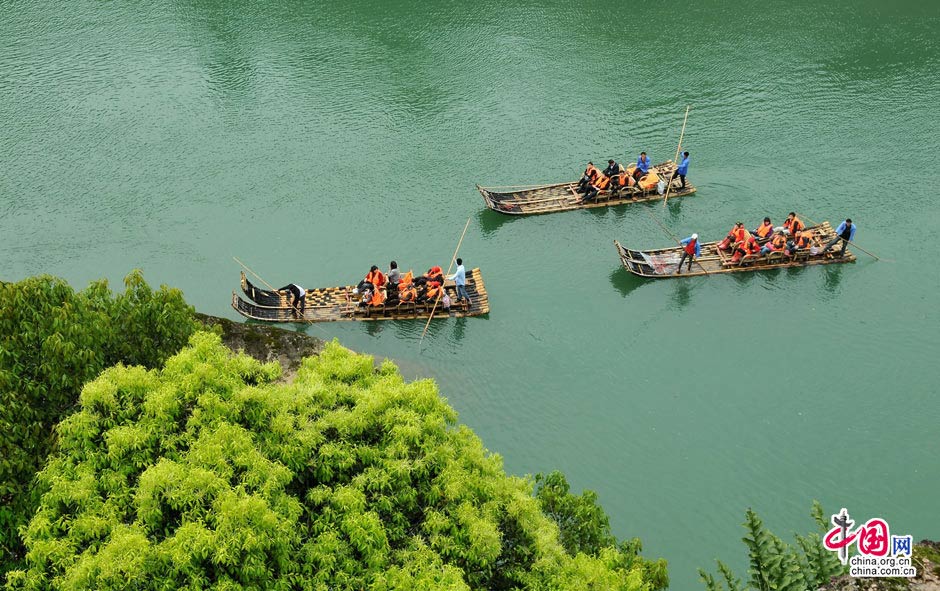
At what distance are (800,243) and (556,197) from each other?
7.00 m

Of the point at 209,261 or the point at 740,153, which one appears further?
the point at 740,153

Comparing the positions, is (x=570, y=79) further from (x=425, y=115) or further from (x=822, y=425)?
(x=822, y=425)

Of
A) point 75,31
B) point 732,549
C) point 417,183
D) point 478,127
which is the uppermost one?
point 75,31

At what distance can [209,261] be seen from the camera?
74.0 ft

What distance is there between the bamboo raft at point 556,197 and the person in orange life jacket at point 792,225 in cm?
335

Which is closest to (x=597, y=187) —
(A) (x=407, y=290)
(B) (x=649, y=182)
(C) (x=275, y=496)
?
(B) (x=649, y=182)

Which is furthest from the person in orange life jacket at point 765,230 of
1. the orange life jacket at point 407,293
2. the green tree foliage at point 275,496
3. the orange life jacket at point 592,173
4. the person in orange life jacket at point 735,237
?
the green tree foliage at point 275,496

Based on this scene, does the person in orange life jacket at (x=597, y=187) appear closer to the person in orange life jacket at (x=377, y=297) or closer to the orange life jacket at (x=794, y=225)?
the orange life jacket at (x=794, y=225)

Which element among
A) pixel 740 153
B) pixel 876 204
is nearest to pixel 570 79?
pixel 740 153

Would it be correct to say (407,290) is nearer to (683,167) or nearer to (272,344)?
(272,344)

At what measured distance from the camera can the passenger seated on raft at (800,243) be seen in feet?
69.5

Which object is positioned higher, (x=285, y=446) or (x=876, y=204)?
(x=876, y=204)

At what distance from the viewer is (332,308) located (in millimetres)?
20062

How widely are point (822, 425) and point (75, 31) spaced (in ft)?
113
